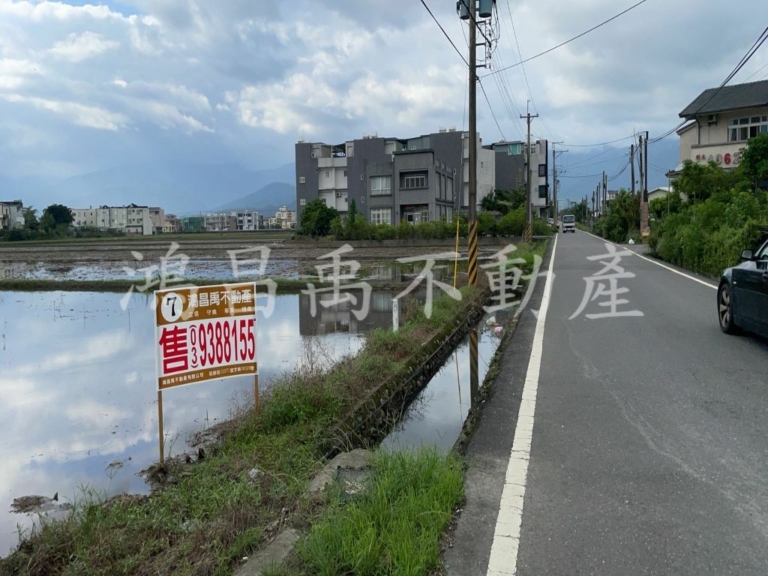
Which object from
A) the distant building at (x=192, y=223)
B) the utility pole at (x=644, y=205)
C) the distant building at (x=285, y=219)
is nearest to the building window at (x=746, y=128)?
the utility pole at (x=644, y=205)

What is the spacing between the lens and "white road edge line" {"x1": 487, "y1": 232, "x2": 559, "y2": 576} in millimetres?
3246

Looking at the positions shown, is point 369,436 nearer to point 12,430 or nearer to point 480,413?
point 480,413

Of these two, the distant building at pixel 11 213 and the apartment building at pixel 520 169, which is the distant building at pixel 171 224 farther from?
the apartment building at pixel 520 169

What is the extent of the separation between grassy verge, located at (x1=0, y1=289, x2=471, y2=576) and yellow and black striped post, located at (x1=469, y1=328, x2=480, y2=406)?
213 centimetres

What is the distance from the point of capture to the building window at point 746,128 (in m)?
37.7

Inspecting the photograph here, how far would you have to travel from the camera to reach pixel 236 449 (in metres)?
5.30

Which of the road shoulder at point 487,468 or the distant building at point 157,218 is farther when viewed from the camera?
the distant building at point 157,218

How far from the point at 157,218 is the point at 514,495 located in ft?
415

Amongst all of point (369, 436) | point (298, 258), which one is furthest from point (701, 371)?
point (298, 258)

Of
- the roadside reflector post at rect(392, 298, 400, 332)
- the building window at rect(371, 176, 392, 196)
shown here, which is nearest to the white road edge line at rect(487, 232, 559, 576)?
the roadside reflector post at rect(392, 298, 400, 332)

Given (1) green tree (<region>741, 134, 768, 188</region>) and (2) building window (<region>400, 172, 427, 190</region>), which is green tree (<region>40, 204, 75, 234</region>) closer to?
(2) building window (<region>400, 172, 427, 190</region>)

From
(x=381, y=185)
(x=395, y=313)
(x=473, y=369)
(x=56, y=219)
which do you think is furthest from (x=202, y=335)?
(x=56, y=219)

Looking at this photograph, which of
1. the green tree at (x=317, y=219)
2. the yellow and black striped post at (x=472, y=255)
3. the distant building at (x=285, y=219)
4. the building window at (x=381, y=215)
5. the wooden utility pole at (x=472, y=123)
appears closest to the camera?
the yellow and black striped post at (x=472, y=255)

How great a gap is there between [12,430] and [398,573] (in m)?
5.90
